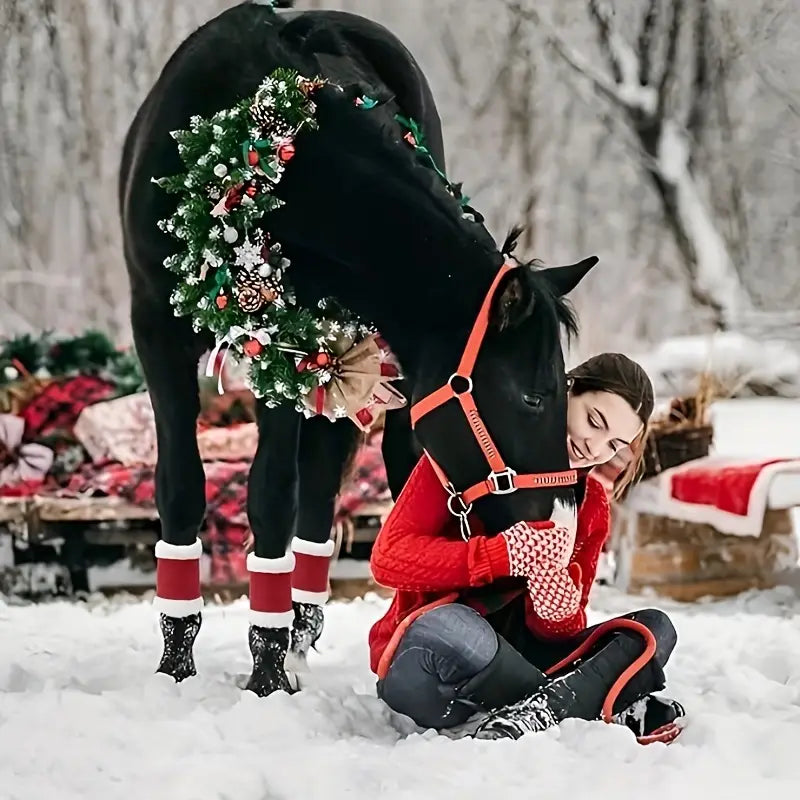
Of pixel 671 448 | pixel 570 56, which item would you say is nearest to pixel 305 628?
pixel 671 448

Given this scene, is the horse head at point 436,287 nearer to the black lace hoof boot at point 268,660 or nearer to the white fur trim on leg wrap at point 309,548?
the black lace hoof boot at point 268,660

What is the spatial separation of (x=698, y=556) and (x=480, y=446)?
1.29 meters

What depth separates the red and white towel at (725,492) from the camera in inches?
80.4

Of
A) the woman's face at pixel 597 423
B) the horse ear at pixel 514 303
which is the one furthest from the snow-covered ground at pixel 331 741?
the horse ear at pixel 514 303

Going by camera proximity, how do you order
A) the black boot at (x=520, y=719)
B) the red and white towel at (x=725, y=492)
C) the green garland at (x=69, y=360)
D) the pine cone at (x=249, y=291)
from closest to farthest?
the black boot at (x=520, y=719)
the pine cone at (x=249, y=291)
the red and white towel at (x=725, y=492)
the green garland at (x=69, y=360)

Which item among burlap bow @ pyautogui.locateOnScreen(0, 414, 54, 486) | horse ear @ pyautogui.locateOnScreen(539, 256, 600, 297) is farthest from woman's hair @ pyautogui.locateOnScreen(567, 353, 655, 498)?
burlap bow @ pyautogui.locateOnScreen(0, 414, 54, 486)

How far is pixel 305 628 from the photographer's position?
1.54 meters

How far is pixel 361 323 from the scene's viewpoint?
124 centimetres

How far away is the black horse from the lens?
109 cm

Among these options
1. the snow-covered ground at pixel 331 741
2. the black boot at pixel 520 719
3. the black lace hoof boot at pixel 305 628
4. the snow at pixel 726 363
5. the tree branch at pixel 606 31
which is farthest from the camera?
the tree branch at pixel 606 31

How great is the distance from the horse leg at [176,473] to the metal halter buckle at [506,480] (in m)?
0.47

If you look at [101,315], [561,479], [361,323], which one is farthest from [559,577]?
[101,315]

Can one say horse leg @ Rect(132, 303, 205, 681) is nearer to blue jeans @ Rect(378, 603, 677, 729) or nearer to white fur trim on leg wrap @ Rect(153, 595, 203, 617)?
white fur trim on leg wrap @ Rect(153, 595, 203, 617)

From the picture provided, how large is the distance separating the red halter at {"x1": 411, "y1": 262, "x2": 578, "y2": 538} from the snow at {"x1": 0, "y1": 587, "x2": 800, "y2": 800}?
25 cm
